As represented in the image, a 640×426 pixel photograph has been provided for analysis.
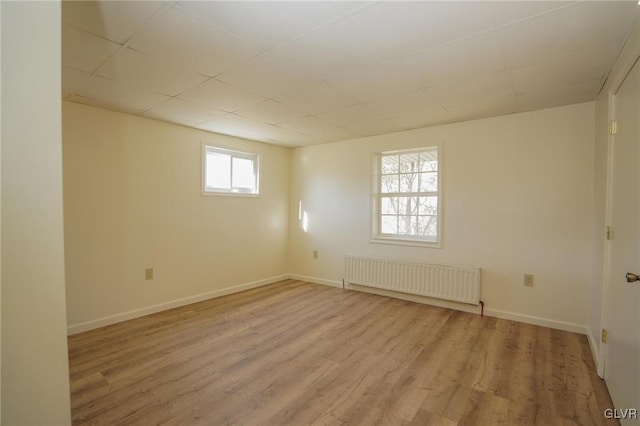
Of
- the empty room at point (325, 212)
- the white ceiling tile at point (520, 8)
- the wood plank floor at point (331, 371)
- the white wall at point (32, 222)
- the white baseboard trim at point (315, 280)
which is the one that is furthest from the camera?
the white baseboard trim at point (315, 280)

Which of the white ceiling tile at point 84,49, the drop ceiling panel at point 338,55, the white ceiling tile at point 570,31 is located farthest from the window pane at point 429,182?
the white ceiling tile at point 84,49

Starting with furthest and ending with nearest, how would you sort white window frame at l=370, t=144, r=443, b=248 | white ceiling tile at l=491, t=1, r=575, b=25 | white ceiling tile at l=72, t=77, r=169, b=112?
white window frame at l=370, t=144, r=443, b=248 → white ceiling tile at l=72, t=77, r=169, b=112 → white ceiling tile at l=491, t=1, r=575, b=25

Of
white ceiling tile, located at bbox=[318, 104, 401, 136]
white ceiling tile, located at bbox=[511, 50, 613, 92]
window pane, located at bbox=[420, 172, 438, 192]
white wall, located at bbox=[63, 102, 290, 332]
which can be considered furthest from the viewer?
window pane, located at bbox=[420, 172, 438, 192]

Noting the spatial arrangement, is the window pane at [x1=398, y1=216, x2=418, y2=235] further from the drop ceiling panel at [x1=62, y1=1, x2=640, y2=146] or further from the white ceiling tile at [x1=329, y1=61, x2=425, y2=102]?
the white ceiling tile at [x1=329, y1=61, x2=425, y2=102]

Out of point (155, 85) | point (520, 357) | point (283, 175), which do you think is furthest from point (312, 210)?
point (520, 357)

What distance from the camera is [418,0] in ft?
4.93

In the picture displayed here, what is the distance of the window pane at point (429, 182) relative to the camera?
391 centimetres

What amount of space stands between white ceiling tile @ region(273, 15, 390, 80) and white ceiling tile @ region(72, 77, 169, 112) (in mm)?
1502

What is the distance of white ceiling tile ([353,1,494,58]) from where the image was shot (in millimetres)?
1552

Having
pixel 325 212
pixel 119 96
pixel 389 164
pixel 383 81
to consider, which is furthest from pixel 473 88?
pixel 119 96

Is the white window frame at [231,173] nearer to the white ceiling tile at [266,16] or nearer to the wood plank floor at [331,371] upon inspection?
the wood plank floor at [331,371]

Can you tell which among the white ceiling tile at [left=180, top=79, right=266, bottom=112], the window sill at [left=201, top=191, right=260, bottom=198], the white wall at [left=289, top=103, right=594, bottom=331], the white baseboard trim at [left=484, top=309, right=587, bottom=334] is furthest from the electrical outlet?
the window sill at [left=201, top=191, right=260, bottom=198]

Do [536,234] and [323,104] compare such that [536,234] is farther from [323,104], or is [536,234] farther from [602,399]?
[323,104]

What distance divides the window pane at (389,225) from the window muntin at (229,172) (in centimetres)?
207
